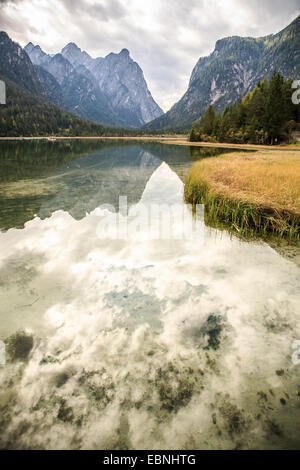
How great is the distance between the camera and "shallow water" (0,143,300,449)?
2.86 meters

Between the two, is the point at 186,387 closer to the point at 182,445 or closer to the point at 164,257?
the point at 182,445

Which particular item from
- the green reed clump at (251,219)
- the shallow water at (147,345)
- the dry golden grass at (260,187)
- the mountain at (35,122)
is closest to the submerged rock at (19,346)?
the shallow water at (147,345)

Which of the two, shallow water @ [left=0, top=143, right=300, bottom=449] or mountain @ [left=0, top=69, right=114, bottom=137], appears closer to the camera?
shallow water @ [left=0, top=143, right=300, bottom=449]

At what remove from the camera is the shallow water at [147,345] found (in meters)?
2.86

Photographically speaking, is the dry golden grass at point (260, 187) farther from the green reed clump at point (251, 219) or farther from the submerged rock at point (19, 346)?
the submerged rock at point (19, 346)

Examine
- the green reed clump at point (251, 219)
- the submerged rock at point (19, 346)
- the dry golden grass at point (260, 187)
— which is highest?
the dry golden grass at point (260, 187)

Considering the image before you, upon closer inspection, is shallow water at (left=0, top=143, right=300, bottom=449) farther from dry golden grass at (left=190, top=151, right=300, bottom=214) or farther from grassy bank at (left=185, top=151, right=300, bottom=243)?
dry golden grass at (left=190, top=151, right=300, bottom=214)

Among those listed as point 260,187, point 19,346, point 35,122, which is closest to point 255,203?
point 260,187

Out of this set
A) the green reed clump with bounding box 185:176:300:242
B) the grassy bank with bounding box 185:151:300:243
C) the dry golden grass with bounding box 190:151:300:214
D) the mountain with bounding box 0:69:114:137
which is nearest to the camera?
the green reed clump with bounding box 185:176:300:242

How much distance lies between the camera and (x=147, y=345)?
161 inches

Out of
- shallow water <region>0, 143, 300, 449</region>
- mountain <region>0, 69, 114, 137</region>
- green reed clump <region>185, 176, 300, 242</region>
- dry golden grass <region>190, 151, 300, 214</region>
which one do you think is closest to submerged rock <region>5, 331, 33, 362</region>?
shallow water <region>0, 143, 300, 449</region>

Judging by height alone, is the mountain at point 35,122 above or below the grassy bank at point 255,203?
above

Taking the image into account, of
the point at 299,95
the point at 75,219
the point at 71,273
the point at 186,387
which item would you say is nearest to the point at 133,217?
the point at 75,219
